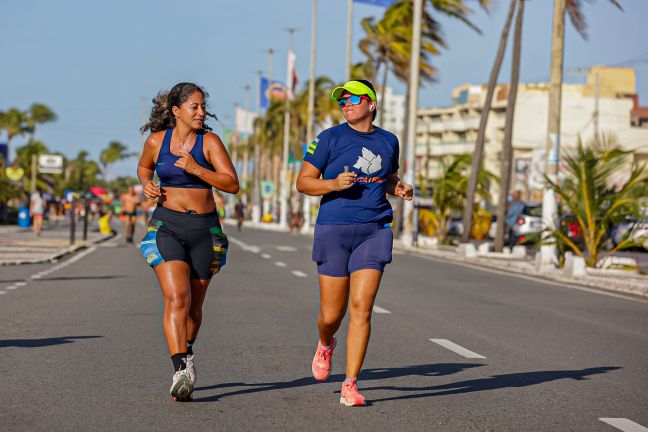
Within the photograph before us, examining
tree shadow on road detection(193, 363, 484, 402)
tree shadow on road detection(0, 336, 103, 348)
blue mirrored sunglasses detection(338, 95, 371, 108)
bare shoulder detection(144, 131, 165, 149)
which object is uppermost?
blue mirrored sunglasses detection(338, 95, 371, 108)

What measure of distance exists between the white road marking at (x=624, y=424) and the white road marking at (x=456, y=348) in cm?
301

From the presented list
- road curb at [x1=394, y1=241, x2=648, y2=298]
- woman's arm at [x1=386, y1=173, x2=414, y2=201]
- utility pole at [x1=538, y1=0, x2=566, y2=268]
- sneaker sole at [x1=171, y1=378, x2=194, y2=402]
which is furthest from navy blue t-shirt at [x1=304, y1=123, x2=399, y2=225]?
utility pole at [x1=538, y1=0, x2=566, y2=268]

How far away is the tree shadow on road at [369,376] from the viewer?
7.84 m

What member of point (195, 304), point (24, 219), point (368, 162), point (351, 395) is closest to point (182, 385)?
point (195, 304)

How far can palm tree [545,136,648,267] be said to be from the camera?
2534cm

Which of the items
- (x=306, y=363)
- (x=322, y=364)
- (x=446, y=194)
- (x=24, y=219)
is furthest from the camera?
(x=24, y=219)

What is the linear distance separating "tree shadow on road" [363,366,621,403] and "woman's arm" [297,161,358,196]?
133cm

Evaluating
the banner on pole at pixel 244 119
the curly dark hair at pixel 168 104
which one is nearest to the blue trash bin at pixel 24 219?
the curly dark hair at pixel 168 104

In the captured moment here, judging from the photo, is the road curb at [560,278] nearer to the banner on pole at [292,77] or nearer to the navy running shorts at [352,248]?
the navy running shorts at [352,248]

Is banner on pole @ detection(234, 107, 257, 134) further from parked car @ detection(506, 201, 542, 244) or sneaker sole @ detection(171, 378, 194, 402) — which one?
sneaker sole @ detection(171, 378, 194, 402)

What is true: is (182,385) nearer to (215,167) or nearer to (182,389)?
(182,389)

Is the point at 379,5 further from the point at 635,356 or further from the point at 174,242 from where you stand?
the point at 174,242

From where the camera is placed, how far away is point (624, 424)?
23.0ft

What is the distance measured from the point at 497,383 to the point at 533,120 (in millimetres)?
112710
